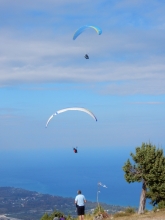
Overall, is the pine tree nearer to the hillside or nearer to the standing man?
the standing man

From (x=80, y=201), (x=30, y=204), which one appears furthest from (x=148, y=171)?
(x=30, y=204)

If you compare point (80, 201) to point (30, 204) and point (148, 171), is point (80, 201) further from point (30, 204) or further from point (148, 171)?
point (30, 204)

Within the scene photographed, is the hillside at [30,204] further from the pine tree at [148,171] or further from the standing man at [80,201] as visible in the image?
the standing man at [80,201]

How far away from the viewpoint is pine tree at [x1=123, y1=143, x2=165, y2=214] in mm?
25969

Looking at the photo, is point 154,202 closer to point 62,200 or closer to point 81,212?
point 81,212

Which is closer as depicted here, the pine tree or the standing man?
the standing man

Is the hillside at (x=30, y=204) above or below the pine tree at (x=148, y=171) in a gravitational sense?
above

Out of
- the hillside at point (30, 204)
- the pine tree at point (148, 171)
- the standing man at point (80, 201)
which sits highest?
the hillside at point (30, 204)

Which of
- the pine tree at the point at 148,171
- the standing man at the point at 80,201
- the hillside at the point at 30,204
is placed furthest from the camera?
the hillside at the point at 30,204

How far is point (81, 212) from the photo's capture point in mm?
18578

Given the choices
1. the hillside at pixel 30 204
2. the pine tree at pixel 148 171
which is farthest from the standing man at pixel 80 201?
the hillside at pixel 30 204

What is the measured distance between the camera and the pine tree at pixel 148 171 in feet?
85.2

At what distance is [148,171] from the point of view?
1040 inches

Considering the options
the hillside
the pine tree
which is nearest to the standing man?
the pine tree
